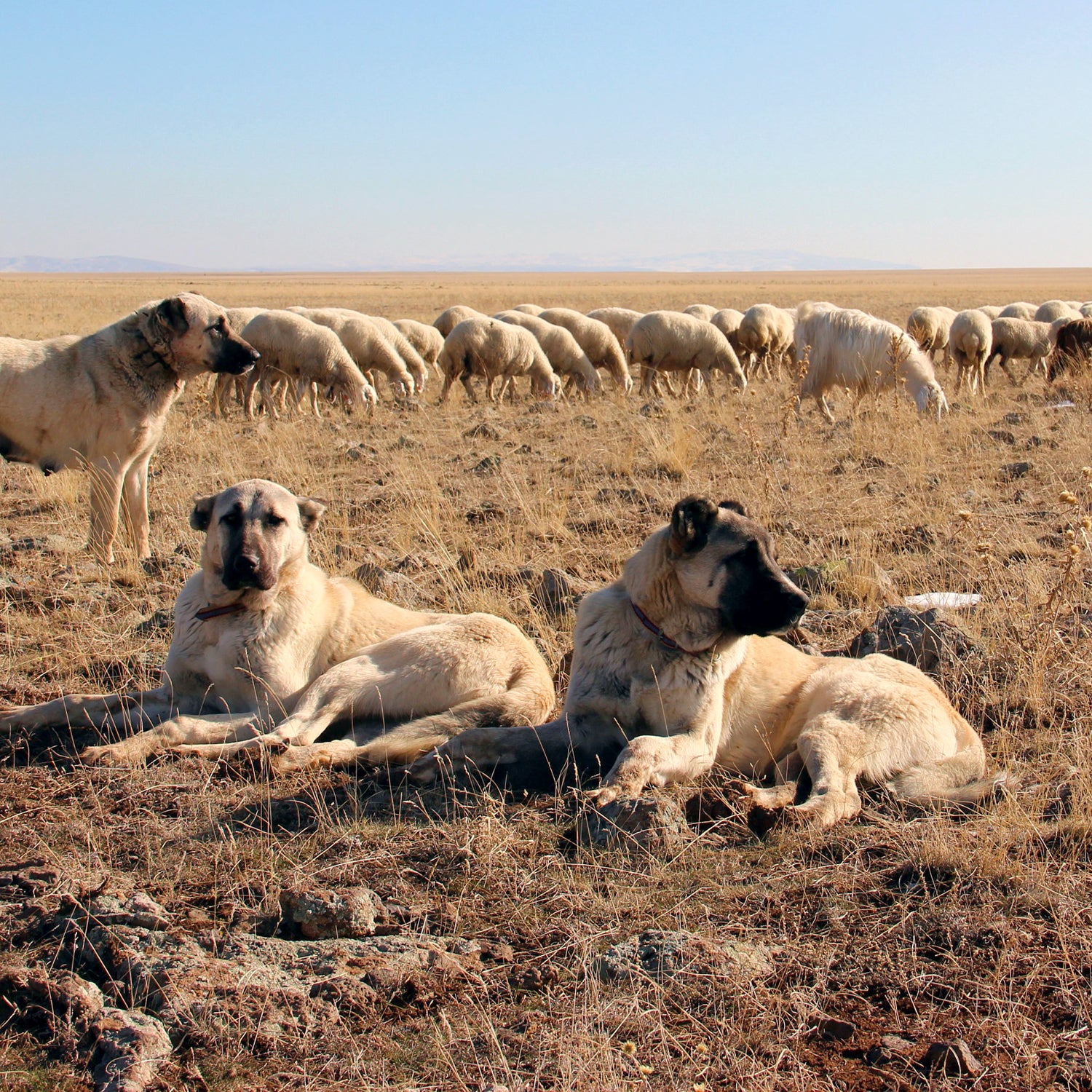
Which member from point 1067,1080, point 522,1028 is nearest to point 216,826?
point 522,1028

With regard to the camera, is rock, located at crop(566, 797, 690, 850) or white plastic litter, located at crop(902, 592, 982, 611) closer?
rock, located at crop(566, 797, 690, 850)

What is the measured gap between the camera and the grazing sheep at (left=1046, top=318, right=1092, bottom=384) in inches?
770

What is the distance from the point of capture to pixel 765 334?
995 inches

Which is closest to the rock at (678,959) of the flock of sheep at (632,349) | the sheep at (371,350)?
the flock of sheep at (632,349)

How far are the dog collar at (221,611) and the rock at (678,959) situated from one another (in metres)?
2.76

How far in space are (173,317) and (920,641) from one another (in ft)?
19.9

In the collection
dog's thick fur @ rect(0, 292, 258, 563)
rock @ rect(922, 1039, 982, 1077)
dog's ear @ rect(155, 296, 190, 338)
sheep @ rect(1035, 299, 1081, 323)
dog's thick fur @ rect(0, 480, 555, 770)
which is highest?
sheep @ rect(1035, 299, 1081, 323)

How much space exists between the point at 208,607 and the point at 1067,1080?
4030 millimetres

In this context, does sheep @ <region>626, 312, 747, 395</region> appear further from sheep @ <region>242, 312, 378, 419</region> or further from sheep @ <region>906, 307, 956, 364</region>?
sheep @ <region>242, 312, 378, 419</region>

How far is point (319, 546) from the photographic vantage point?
813 centimetres

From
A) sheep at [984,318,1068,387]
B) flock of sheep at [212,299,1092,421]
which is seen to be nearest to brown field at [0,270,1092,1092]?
flock of sheep at [212,299,1092,421]

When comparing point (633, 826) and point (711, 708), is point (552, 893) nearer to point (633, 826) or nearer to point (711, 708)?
point (633, 826)

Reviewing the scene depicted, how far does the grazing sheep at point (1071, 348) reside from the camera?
19562 millimetres

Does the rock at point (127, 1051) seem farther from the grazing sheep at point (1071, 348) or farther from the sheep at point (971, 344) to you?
the sheep at point (971, 344)
